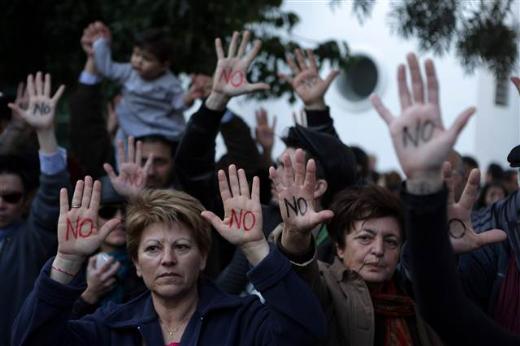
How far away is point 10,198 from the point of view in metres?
4.81

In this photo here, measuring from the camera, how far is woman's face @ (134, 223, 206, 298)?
370 centimetres

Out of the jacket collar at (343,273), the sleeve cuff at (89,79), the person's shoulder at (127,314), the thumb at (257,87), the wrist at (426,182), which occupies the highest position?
the sleeve cuff at (89,79)

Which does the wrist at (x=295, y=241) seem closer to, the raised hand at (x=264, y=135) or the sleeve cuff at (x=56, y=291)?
the sleeve cuff at (x=56, y=291)

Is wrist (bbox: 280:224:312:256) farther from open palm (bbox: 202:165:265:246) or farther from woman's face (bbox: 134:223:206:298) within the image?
woman's face (bbox: 134:223:206:298)

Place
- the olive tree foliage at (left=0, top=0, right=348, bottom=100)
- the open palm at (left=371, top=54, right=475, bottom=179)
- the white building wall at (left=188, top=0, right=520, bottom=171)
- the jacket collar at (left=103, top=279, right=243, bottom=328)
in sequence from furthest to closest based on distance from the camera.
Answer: the white building wall at (left=188, top=0, right=520, bottom=171) < the olive tree foliage at (left=0, top=0, right=348, bottom=100) < the jacket collar at (left=103, top=279, right=243, bottom=328) < the open palm at (left=371, top=54, right=475, bottom=179)

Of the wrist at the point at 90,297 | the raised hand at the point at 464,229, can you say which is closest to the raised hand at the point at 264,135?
the wrist at the point at 90,297

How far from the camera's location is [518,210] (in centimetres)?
341

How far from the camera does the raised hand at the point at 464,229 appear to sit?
3.15 meters

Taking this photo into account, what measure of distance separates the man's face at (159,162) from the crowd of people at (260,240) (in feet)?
0.03

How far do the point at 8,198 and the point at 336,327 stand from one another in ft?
6.20

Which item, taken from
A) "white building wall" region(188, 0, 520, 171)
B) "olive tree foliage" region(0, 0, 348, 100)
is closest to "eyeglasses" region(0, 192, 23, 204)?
"olive tree foliage" region(0, 0, 348, 100)

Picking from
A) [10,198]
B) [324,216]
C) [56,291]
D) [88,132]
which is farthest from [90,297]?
[88,132]

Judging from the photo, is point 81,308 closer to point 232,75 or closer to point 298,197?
point 232,75

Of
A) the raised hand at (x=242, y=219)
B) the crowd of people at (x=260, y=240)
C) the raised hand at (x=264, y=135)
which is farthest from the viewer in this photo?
the raised hand at (x=264, y=135)
